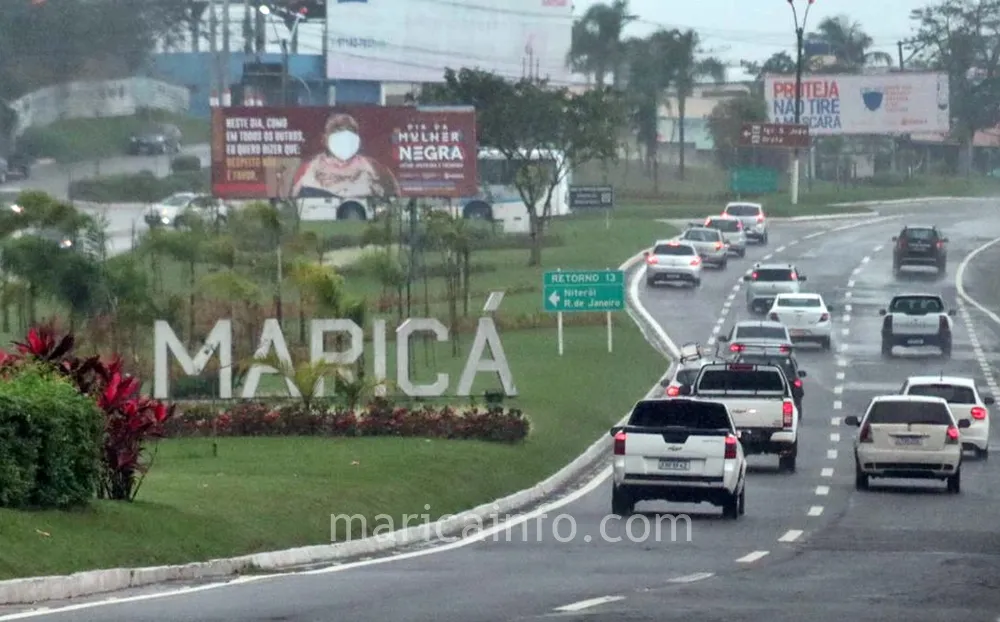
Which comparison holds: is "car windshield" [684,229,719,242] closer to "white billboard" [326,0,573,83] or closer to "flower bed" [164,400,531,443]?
"flower bed" [164,400,531,443]

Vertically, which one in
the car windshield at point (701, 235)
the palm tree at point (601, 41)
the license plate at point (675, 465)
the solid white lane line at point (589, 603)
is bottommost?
the license plate at point (675, 465)

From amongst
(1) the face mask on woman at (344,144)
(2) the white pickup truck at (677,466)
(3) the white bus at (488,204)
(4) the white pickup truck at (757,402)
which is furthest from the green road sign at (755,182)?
(2) the white pickup truck at (677,466)

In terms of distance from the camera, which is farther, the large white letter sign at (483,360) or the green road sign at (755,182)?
the green road sign at (755,182)

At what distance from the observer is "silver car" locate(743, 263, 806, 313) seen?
5953 centimetres

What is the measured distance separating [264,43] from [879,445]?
71.5 m

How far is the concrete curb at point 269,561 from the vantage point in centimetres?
1535

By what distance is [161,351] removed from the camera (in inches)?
1379

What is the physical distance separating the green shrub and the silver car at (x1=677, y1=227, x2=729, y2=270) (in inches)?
2097

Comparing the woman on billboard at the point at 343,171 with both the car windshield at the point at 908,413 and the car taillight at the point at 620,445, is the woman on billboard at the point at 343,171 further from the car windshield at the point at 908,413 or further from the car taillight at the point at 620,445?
the car taillight at the point at 620,445

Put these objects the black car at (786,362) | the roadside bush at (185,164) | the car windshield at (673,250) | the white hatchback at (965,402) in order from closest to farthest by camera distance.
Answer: the white hatchback at (965,402) → the black car at (786,362) → the car windshield at (673,250) → the roadside bush at (185,164)

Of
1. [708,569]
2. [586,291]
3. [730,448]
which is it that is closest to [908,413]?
[730,448]

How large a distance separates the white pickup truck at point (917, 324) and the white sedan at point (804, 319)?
1.75 meters

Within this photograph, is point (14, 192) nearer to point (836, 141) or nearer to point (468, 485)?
point (468, 485)

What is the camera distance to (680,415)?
2573cm
